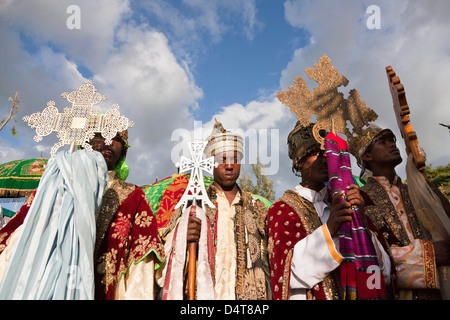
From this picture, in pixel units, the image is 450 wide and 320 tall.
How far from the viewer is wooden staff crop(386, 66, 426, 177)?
275 cm

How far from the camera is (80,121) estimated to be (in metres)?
2.71

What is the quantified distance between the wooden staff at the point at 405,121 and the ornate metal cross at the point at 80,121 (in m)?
2.87

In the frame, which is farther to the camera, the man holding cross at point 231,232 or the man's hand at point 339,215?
the man holding cross at point 231,232

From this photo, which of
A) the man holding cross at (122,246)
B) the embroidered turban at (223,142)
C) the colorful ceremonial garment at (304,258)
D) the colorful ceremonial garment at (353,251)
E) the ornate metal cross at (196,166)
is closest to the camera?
the colorful ceremonial garment at (353,251)

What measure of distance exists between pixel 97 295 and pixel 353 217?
237 centimetres

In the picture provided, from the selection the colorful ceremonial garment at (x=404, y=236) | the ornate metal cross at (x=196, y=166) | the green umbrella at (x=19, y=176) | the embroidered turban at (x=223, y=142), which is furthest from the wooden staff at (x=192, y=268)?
the green umbrella at (x=19, y=176)

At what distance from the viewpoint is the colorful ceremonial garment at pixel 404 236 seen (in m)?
2.42

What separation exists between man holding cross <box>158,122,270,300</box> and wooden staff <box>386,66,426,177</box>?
70.7 inches

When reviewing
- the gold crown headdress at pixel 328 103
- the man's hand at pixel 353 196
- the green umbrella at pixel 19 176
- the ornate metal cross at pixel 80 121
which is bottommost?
the man's hand at pixel 353 196

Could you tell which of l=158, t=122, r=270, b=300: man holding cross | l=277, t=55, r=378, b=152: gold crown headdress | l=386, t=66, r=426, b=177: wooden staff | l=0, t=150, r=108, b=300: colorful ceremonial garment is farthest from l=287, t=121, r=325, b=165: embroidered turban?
l=0, t=150, r=108, b=300: colorful ceremonial garment

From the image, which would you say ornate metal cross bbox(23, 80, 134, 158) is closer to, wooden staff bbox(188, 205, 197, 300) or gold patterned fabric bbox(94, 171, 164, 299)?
gold patterned fabric bbox(94, 171, 164, 299)

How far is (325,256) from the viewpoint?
2199mm

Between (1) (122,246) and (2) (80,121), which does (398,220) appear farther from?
(2) (80,121)

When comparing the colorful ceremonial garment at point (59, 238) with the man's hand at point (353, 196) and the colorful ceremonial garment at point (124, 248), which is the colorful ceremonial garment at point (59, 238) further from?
the man's hand at point (353, 196)
